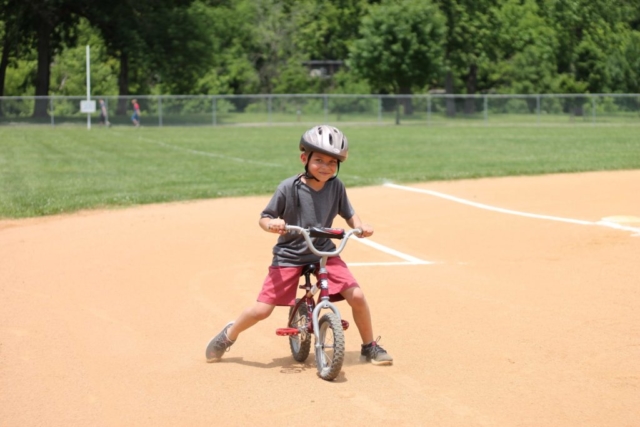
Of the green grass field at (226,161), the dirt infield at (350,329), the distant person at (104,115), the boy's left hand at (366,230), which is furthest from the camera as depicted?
the distant person at (104,115)

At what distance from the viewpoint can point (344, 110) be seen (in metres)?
50.2

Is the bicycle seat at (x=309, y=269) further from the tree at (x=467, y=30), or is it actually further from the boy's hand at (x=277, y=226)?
the tree at (x=467, y=30)

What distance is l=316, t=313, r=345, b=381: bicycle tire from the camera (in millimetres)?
5790

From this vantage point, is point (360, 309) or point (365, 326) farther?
point (365, 326)

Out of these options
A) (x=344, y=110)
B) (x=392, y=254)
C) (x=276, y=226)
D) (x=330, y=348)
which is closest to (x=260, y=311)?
(x=330, y=348)

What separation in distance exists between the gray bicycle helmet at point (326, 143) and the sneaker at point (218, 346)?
1381mm

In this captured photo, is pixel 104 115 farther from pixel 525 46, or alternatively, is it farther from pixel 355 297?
pixel 355 297

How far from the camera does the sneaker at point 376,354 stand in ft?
20.6

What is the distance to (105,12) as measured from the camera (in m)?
53.1

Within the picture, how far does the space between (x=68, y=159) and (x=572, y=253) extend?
55.1 ft

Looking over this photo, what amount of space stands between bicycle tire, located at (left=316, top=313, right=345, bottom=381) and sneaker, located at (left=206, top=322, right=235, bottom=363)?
0.66 m

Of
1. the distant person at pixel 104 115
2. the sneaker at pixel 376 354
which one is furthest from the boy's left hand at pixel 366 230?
the distant person at pixel 104 115

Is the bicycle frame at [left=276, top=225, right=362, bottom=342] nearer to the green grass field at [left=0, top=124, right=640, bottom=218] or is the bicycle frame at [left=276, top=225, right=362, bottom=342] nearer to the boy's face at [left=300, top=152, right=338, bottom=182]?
the boy's face at [left=300, top=152, right=338, bottom=182]

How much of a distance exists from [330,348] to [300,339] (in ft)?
0.97
